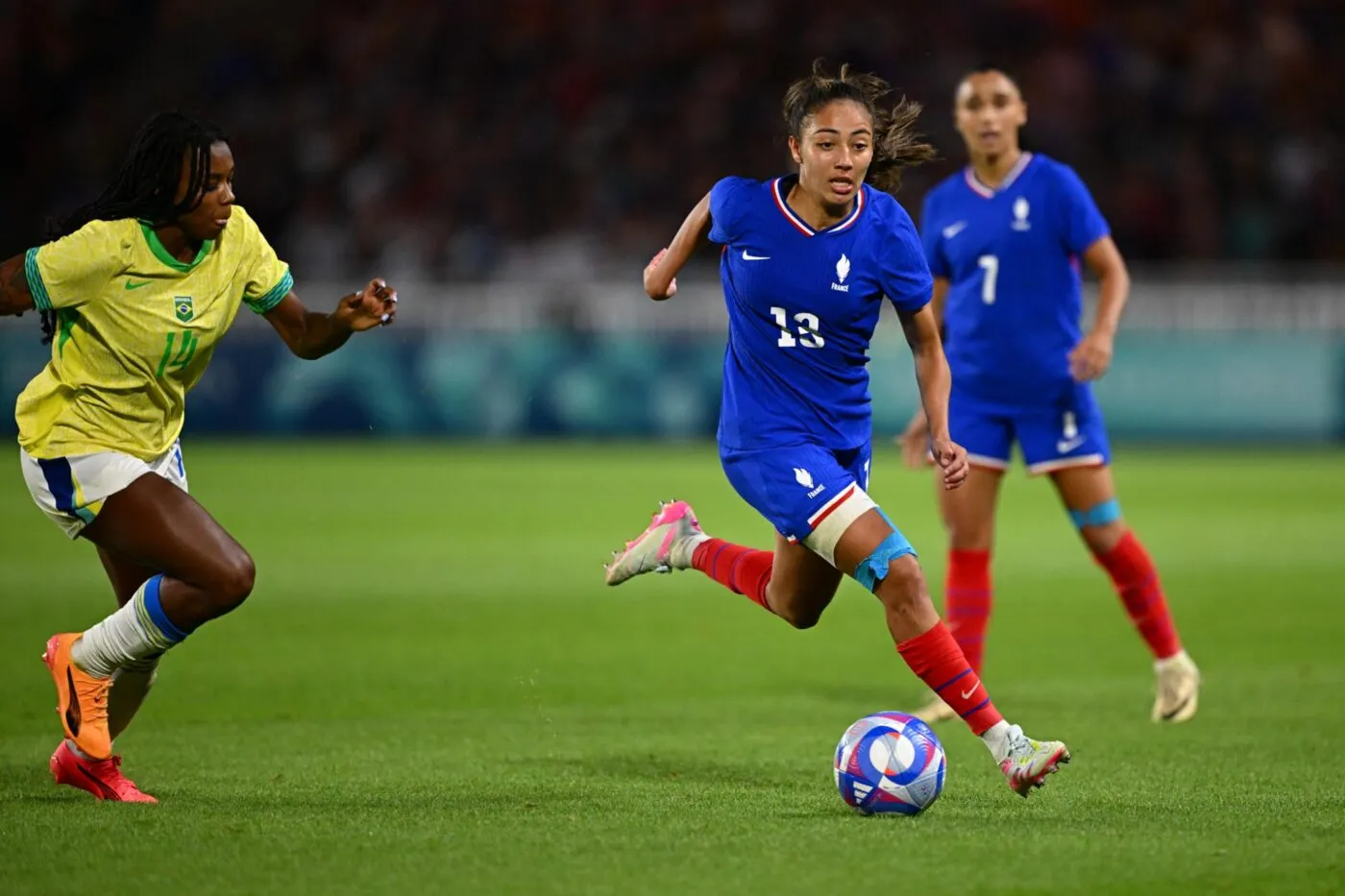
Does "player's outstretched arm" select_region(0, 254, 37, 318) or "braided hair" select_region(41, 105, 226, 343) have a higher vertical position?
"braided hair" select_region(41, 105, 226, 343)

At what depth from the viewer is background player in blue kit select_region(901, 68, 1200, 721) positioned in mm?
8031

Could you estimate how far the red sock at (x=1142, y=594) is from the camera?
8.03 metres

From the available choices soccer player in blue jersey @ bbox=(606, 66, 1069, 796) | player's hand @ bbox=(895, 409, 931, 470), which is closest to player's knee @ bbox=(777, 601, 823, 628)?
soccer player in blue jersey @ bbox=(606, 66, 1069, 796)

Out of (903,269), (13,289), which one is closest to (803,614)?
(903,269)

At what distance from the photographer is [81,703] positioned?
5852 millimetres

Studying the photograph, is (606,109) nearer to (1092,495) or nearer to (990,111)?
(990,111)

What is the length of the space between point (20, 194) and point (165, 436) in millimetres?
19986

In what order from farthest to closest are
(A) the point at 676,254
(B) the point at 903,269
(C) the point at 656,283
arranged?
(C) the point at 656,283, (A) the point at 676,254, (B) the point at 903,269

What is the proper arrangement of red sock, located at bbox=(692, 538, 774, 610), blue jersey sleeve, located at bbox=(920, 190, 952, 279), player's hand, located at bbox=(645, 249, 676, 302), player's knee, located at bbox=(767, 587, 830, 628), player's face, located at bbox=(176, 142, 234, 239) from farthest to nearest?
blue jersey sleeve, located at bbox=(920, 190, 952, 279)
red sock, located at bbox=(692, 538, 774, 610)
player's knee, located at bbox=(767, 587, 830, 628)
player's hand, located at bbox=(645, 249, 676, 302)
player's face, located at bbox=(176, 142, 234, 239)

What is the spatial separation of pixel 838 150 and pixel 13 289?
8.08ft

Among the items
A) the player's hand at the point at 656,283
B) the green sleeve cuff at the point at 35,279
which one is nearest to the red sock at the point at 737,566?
the player's hand at the point at 656,283

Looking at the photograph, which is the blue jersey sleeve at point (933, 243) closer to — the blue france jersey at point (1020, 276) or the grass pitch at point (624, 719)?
the blue france jersey at point (1020, 276)

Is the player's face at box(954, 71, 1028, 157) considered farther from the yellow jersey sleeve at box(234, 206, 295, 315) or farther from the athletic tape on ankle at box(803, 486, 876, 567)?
the yellow jersey sleeve at box(234, 206, 295, 315)

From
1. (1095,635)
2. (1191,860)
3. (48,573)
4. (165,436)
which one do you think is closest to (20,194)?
(48,573)
